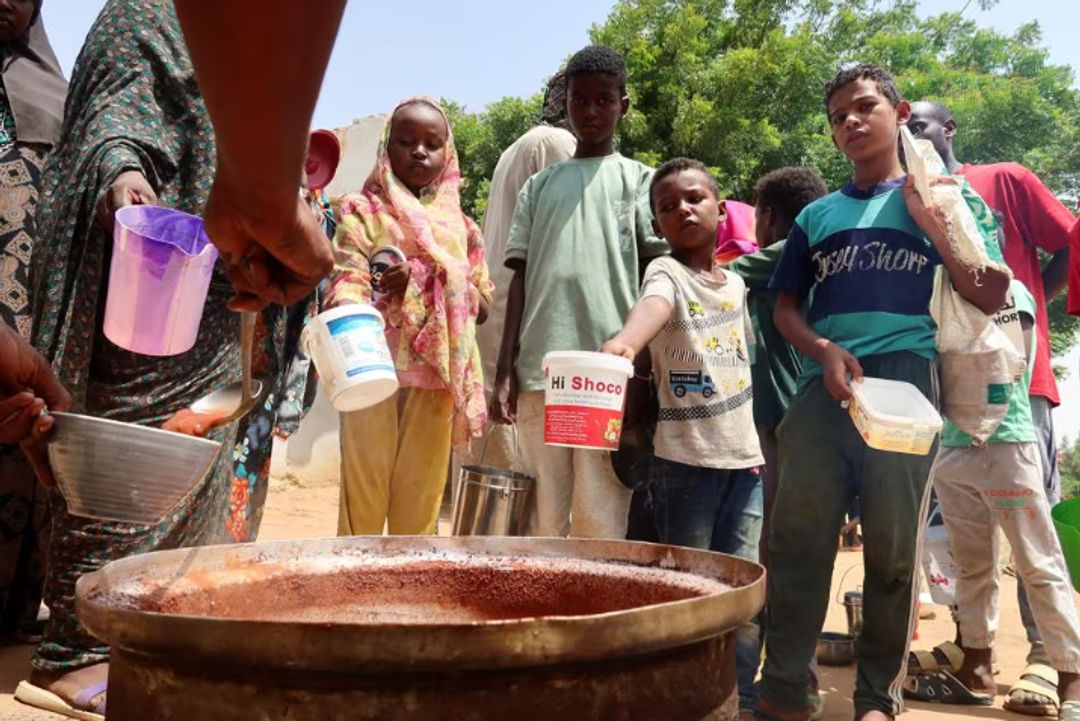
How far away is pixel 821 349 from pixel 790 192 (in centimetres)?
140

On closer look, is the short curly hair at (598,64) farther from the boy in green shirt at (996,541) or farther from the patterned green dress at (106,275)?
the boy in green shirt at (996,541)

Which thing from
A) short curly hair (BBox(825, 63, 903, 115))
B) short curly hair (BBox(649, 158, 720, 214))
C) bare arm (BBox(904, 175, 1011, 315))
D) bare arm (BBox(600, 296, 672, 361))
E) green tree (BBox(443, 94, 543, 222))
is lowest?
bare arm (BBox(600, 296, 672, 361))

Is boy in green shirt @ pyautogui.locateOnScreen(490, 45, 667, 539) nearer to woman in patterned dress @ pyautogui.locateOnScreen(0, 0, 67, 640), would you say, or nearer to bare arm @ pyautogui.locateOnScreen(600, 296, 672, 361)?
bare arm @ pyautogui.locateOnScreen(600, 296, 672, 361)

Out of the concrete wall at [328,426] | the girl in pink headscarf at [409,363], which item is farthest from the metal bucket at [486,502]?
the concrete wall at [328,426]

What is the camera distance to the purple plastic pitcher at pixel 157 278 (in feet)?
7.81

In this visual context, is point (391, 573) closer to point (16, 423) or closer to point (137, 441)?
point (137, 441)

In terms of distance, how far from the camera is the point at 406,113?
4.03 m

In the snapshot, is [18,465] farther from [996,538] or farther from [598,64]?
[996,538]

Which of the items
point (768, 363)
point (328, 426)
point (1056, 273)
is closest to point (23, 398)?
point (768, 363)

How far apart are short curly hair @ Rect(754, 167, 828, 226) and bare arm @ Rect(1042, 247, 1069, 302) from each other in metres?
1.14

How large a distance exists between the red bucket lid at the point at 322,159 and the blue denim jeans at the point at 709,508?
1.52 meters

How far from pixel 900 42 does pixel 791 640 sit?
63.2ft

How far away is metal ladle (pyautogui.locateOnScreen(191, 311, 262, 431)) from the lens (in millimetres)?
1697

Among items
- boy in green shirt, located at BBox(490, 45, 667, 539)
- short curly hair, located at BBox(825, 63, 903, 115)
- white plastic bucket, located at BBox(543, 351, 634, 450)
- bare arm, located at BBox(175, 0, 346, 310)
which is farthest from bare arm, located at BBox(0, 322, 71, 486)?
short curly hair, located at BBox(825, 63, 903, 115)
